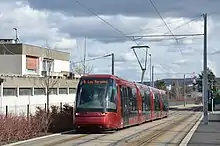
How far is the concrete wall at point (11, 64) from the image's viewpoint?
80000mm

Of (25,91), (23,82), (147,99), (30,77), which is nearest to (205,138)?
(147,99)

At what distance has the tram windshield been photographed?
90.5 feet

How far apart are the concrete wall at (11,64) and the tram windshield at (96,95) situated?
173 feet

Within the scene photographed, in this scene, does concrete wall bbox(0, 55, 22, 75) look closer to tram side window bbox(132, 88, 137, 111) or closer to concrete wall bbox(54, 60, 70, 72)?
concrete wall bbox(54, 60, 70, 72)

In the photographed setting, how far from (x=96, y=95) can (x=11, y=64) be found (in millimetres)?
54654

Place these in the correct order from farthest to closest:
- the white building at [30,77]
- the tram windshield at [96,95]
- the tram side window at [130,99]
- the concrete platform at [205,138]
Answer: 1. the white building at [30,77]
2. the tram side window at [130,99]
3. the tram windshield at [96,95]
4. the concrete platform at [205,138]

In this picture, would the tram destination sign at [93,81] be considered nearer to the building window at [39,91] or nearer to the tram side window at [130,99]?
the tram side window at [130,99]

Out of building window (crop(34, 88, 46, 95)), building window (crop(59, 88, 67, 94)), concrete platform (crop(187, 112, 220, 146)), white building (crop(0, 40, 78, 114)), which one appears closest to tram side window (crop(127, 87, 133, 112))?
concrete platform (crop(187, 112, 220, 146))

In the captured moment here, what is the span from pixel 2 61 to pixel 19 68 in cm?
318

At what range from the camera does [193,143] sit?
21906mm

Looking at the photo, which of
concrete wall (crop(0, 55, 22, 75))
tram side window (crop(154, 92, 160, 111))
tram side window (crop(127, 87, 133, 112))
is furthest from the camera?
concrete wall (crop(0, 55, 22, 75))

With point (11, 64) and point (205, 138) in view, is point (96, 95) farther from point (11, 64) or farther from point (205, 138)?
point (11, 64)

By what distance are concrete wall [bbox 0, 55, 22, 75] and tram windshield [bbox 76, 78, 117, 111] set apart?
5273cm

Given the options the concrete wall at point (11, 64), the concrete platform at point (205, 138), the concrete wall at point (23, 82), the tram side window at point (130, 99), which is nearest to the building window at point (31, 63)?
the concrete wall at point (11, 64)
